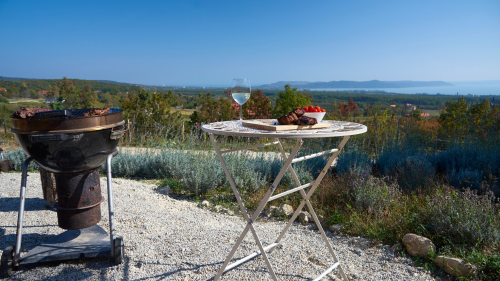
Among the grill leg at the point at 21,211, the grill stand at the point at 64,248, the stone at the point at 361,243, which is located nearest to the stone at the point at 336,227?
the stone at the point at 361,243

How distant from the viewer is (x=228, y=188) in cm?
402

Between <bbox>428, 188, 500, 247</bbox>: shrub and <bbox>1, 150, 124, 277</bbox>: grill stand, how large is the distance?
8.69ft

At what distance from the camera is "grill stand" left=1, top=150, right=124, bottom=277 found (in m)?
1.84

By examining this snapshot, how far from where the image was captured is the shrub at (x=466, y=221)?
2123 millimetres

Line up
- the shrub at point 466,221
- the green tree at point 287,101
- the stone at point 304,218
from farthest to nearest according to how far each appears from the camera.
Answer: the green tree at point 287,101 → the stone at point 304,218 → the shrub at point 466,221

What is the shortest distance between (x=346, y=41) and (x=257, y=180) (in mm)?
23633

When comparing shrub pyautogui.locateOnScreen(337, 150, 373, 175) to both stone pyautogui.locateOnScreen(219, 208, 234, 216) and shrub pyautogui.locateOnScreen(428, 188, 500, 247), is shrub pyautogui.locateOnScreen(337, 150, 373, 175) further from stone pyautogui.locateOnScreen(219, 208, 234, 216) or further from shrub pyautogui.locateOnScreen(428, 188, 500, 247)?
stone pyautogui.locateOnScreen(219, 208, 234, 216)

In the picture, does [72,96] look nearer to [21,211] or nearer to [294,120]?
[21,211]

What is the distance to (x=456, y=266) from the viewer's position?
1.96 meters

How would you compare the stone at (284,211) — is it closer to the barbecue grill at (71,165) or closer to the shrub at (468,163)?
the barbecue grill at (71,165)

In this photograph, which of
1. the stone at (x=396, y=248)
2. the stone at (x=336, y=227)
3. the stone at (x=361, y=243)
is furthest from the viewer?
the stone at (x=336, y=227)

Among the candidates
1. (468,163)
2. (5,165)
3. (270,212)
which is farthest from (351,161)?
(5,165)

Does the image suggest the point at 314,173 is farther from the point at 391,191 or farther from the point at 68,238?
the point at 68,238

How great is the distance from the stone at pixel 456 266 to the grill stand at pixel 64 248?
2418mm
